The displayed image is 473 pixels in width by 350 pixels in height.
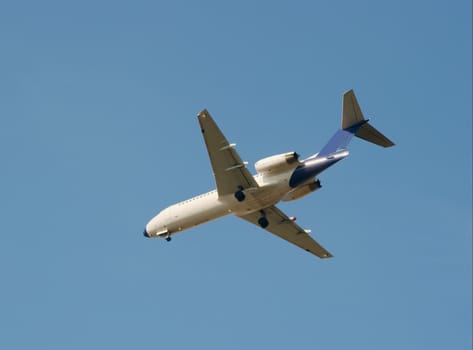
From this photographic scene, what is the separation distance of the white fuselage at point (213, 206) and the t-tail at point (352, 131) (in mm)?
3416

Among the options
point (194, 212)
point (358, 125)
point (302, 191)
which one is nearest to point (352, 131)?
point (358, 125)

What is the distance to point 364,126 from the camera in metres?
63.8

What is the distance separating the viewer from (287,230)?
69750 mm

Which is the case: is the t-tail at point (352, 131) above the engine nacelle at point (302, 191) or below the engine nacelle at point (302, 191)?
above

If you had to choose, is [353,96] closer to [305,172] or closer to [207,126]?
[305,172]

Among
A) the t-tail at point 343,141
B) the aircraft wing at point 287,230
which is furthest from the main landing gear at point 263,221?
the t-tail at point 343,141

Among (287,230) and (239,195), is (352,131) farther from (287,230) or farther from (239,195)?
(287,230)

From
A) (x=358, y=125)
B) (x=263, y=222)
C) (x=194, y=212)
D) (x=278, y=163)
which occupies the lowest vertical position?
(x=263, y=222)

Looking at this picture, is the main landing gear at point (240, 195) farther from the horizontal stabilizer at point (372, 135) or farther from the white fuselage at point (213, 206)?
the horizontal stabilizer at point (372, 135)

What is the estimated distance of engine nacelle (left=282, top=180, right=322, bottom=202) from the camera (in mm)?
64562

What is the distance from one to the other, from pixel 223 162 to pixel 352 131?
8613mm

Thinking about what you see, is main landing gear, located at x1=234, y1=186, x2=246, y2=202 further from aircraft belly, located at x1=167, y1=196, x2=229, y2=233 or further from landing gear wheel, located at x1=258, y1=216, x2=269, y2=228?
landing gear wheel, located at x1=258, y1=216, x2=269, y2=228

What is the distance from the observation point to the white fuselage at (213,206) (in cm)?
6291

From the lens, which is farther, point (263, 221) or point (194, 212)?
point (263, 221)
